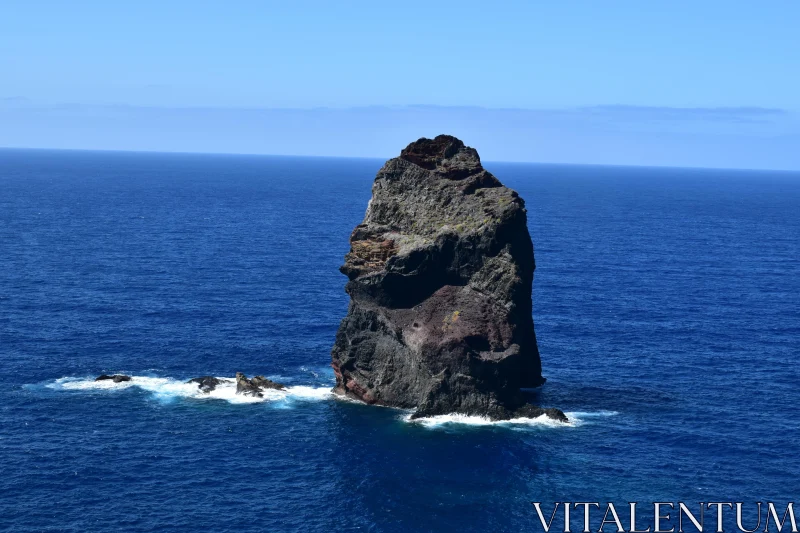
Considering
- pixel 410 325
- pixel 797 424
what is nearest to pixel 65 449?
pixel 410 325

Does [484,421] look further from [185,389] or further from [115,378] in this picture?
[115,378]

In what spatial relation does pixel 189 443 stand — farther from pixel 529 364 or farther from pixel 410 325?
pixel 529 364

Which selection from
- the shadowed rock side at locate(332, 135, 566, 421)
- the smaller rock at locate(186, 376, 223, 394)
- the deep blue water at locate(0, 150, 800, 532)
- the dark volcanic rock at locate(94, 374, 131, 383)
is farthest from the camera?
the dark volcanic rock at locate(94, 374, 131, 383)

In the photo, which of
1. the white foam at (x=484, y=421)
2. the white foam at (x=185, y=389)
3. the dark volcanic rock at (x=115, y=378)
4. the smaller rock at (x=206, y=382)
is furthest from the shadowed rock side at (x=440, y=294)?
the dark volcanic rock at (x=115, y=378)

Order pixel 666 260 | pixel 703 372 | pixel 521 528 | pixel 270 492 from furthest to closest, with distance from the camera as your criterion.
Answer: pixel 666 260, pixel 703 372, pixel 270 492, pixel 521 528

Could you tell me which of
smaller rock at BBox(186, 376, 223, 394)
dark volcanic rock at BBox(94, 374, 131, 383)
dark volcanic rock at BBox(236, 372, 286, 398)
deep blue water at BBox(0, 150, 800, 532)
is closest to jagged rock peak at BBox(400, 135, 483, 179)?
deep blue water at BBox(0, 150, 800, 532)

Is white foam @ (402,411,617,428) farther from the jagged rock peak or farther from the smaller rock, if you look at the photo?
the jagged rock peak
